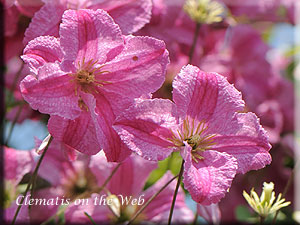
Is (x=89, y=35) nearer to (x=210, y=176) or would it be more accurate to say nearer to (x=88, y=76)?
(x=88, y=76)

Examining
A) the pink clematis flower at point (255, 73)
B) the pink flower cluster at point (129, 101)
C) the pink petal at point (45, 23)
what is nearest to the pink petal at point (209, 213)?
the pink flower cluster at point (129, 101)

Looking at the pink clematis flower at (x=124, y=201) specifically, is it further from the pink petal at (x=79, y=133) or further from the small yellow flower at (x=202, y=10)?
the small yellow flower at (x=202, y=10)

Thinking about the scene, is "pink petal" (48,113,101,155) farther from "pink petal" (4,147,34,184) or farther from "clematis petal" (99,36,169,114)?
"pink petal" (4,147,34,184)

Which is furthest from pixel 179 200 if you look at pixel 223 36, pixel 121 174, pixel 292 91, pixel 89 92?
pixel 292 91

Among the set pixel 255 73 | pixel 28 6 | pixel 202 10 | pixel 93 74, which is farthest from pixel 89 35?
pixel 255 73

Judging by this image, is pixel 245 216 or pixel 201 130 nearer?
pixel 201 130

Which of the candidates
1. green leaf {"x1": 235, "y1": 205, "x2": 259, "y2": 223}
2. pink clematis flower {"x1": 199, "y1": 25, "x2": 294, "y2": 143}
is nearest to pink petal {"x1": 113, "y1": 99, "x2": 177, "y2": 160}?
green leaf {"x1": 235, "y1": 205, "x2": 259, "y2": 223}
